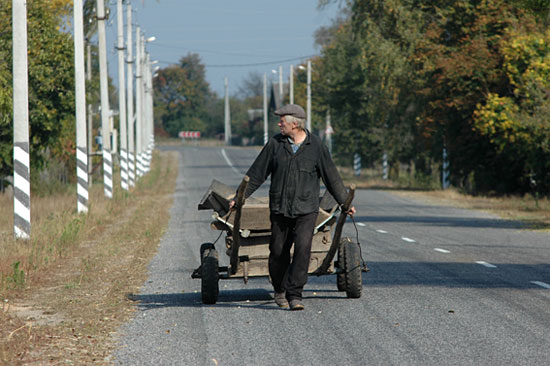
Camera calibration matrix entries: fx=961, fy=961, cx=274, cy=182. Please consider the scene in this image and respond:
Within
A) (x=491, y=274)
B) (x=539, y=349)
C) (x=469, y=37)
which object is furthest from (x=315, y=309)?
(x=469, y=37)

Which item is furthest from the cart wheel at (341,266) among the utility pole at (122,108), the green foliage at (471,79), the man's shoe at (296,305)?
the utility pole at (122,108)

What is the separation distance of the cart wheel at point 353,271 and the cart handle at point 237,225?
3.88 ft

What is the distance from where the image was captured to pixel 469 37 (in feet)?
116

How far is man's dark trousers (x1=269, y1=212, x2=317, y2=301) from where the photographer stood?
955cm

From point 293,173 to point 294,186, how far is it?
0.13 meters

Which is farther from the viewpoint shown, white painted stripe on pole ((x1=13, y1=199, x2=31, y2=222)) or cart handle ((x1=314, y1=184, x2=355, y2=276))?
white painted stripe on pole ((x1=13, y1=199, x2=31, y2=222))

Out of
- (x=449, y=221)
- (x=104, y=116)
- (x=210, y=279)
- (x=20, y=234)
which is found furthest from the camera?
(x=104, y=116)

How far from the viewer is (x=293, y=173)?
9438 millimetres

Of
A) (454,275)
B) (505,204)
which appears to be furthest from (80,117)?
(454,275)

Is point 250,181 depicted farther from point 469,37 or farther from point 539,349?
point 469,37

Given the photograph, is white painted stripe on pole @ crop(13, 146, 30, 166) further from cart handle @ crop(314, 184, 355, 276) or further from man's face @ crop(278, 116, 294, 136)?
man's face @ crop(278, 116, 294, 136)

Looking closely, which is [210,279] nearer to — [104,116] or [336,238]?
[336,238]

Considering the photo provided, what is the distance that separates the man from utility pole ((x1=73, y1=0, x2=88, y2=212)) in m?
14.6

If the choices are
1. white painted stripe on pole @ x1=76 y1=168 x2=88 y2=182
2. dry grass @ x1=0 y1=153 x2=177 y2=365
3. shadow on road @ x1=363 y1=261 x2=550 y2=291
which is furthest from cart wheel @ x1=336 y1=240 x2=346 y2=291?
white painted stripe on pole @ x1=76 y1=168 x2=88 y2=182
